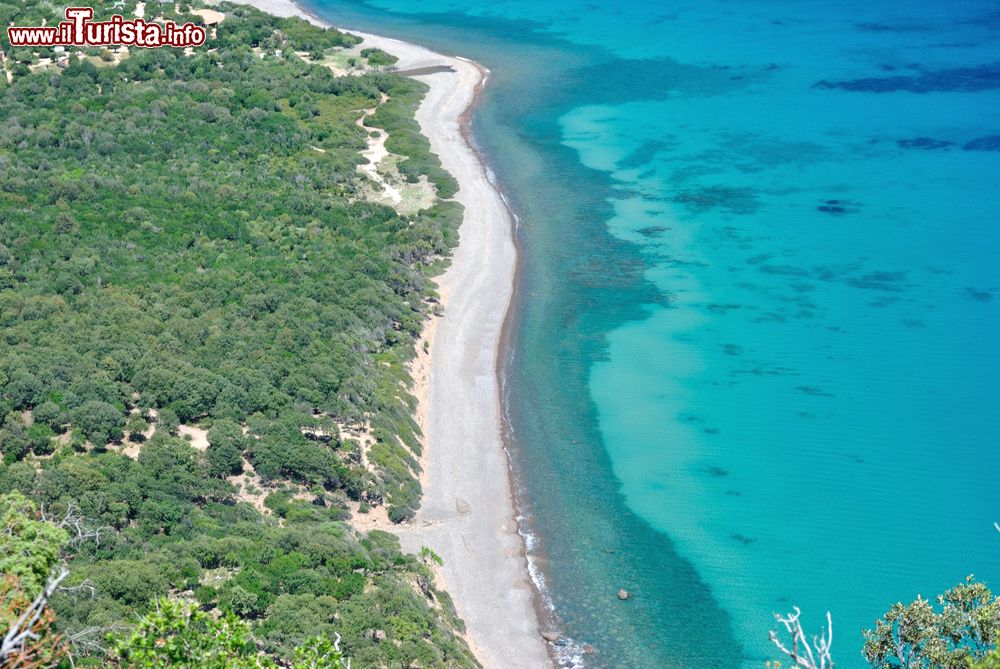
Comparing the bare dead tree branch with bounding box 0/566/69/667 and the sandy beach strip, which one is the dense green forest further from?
the bare dead tree branch with bounding box 0/566/69/667

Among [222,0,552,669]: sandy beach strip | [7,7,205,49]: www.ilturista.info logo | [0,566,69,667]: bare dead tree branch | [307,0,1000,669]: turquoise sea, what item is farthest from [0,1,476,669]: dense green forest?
[7,7,205,49]: www.ilturista.info logo

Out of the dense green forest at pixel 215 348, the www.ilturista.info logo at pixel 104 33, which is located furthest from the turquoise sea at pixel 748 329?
the www.ilturista.info logo at pixel 104 33

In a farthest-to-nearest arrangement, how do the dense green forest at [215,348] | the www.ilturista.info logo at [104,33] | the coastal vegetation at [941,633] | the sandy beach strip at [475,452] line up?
the www.ilturista.info logo at [104,33] < the sandy beach strip at [475,452] < the dense green forest at [215,348] < the coastal vegetation at [941,633]

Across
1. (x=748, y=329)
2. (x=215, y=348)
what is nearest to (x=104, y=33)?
(x=215, y=348)

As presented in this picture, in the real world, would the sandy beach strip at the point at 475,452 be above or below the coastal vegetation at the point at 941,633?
below

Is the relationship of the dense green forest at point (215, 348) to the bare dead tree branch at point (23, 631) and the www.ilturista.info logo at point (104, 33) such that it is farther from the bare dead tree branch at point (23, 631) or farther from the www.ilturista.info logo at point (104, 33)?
the www.ilturista.info logo at point (104, 33)

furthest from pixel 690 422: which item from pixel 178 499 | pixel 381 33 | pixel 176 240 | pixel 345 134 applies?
pixel 381 33

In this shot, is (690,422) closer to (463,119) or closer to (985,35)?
(463,119)
